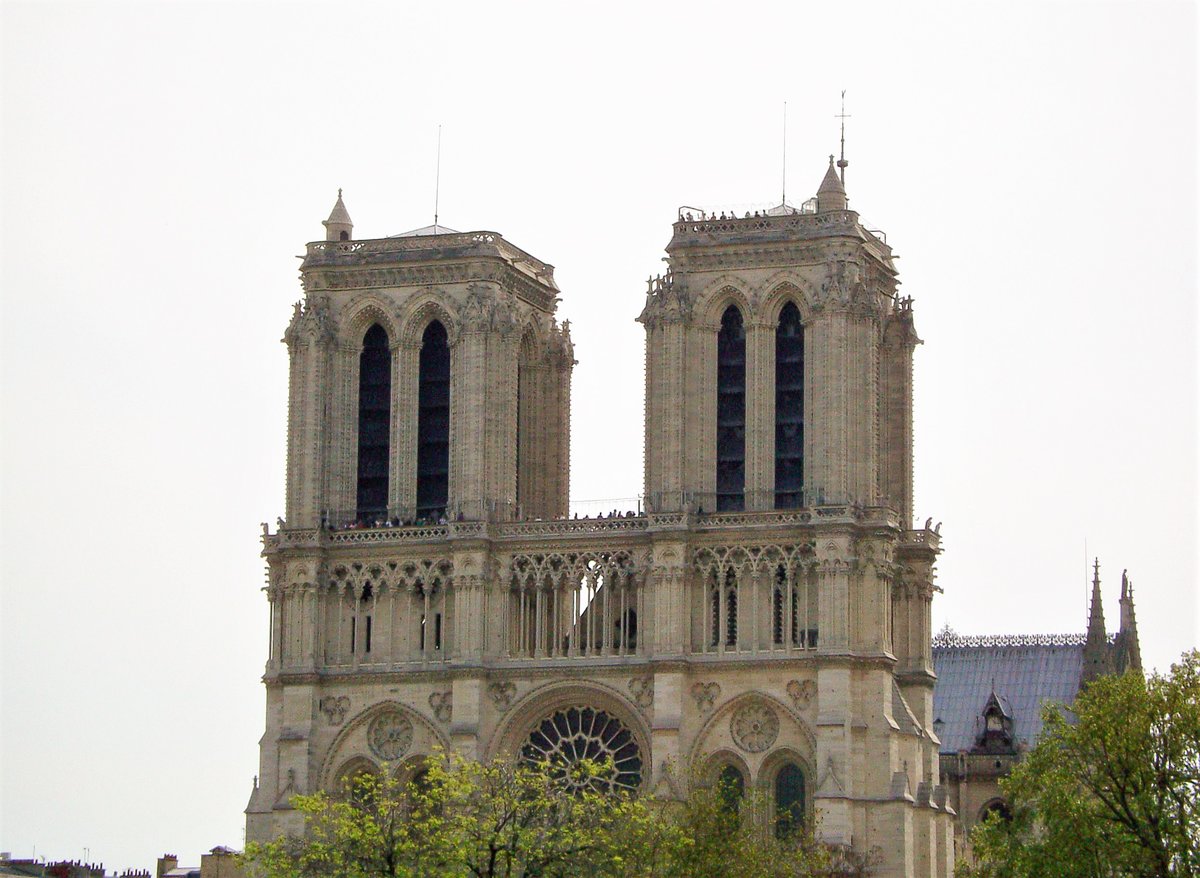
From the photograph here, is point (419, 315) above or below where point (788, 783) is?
above

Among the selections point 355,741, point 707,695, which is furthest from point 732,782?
point 355,741

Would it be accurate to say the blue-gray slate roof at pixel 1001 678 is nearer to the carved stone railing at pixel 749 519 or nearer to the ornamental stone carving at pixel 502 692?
the carved stone railing at pixel 749 519

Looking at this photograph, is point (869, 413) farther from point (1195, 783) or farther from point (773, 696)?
point (1195, 783)

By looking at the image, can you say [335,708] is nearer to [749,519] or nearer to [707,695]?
[707,695]

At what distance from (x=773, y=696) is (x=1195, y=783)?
806 inches

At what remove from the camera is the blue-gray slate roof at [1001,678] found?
424 feet

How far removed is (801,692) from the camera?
102m

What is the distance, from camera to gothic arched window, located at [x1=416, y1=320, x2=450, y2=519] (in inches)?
4272

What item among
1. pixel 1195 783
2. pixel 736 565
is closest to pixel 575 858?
pixel 1195 783

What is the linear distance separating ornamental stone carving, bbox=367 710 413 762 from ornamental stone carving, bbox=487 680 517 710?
2780 millimetres

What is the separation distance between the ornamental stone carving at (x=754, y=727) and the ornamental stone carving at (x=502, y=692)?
23.3 feet

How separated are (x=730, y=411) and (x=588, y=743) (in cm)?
1104

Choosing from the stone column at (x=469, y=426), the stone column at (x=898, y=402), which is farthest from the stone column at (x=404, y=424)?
the stone column at (x=898, y=402)

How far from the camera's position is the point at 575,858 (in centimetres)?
8306
